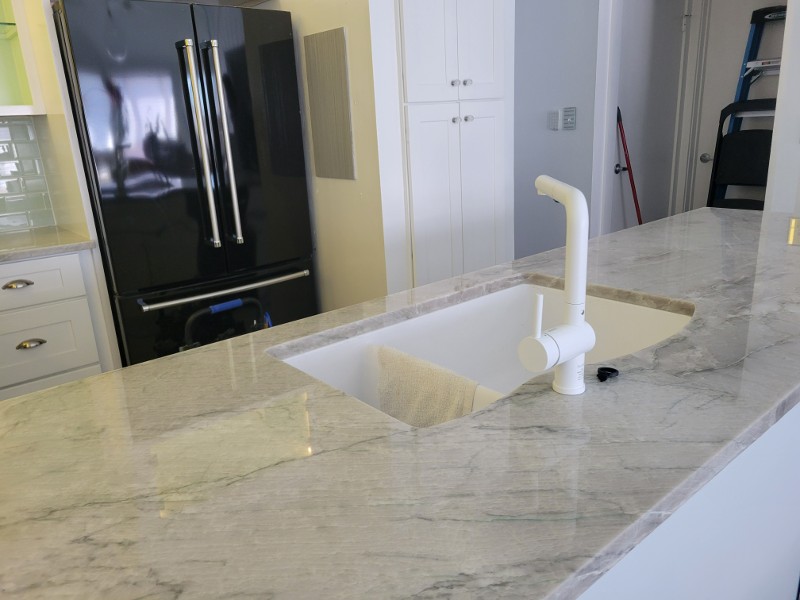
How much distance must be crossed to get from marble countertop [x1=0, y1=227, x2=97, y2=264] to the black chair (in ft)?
12.6

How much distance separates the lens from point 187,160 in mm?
2514

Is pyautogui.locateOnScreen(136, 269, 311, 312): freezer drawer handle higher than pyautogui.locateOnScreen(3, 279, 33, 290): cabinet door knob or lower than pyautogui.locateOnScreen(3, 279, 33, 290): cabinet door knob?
lower

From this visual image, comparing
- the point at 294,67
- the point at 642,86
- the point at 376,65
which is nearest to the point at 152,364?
the point at 376,65

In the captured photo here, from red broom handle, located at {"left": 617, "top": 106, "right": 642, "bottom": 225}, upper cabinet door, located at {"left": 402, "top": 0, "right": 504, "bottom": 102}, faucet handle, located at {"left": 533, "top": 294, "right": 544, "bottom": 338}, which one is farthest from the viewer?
red broom handle, located at {"left": 617, "top": 106, "right": 642, "bottom": 225}

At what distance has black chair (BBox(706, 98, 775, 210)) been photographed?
13.2ft

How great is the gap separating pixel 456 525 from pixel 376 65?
85.6 inches

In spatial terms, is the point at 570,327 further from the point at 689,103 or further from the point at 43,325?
the point at 689,103

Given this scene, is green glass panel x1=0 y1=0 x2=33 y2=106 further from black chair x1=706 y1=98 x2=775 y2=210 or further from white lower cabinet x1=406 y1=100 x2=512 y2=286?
black chair x1=706 y1=98 x2=775 y2=210

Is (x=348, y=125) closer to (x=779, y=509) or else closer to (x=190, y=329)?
(x=190, y=329)

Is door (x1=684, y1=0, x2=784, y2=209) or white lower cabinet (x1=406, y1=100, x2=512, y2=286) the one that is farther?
door (x1=684, y1=0, x2=784, y2=209)

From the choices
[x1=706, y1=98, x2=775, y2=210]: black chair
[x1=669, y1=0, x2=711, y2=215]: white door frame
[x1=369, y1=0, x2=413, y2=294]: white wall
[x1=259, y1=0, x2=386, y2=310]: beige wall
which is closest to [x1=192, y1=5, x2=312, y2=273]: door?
[x1=259, y1=0, x2=386, y2=310]: beige wall

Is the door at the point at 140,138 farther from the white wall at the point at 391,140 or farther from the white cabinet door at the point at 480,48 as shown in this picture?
the white cabinet door at the point at 480,48

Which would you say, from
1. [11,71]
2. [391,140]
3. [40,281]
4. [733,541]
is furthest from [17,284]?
[733,541]

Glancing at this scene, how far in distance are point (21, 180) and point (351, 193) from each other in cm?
148
